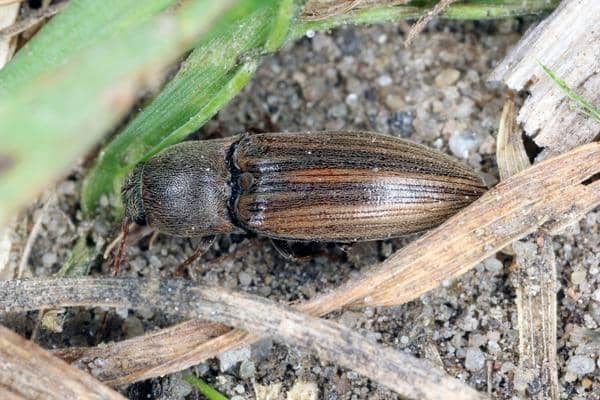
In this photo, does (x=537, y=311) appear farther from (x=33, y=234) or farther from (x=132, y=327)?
(x=33, y=234)

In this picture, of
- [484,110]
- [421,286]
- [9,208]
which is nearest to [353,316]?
[421,286]

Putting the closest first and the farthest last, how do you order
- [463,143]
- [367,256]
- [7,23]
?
[7,23] < [367,256] < [463,143]

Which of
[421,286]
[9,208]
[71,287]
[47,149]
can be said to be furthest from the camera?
[421,286]

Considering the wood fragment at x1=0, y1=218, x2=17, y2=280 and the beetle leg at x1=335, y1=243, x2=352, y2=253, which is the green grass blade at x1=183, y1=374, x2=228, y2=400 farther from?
the wood fragment at x1=0, y1=218, x2=17, y2=280

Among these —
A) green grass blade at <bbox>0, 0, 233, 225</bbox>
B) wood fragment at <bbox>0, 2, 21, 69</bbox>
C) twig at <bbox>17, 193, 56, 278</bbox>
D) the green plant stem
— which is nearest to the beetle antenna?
the green plant stem

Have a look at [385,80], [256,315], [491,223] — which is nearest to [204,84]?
[256,315]

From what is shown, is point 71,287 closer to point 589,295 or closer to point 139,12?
point 139,12

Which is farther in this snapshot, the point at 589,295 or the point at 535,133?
the point at 535,133
